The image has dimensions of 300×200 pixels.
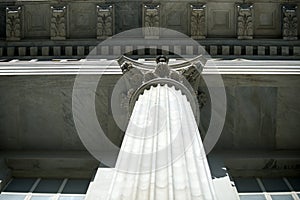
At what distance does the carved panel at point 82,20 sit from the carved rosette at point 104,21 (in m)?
0.36

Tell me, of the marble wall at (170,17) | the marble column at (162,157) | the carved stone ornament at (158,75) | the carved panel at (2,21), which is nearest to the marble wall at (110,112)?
the carved stone ornament at (158,75)

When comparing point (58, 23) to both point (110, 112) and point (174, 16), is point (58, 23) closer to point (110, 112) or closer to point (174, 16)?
point (174, 16)

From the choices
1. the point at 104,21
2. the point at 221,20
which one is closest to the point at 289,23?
the point at 221,20

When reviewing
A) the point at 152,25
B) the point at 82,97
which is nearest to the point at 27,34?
the point at 152,25

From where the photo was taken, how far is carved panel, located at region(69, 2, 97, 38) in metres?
19.1

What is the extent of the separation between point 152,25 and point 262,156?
7371 millimetres

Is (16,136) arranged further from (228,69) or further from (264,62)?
(264,62)

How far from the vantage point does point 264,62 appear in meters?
16.8

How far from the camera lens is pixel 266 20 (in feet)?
62.7

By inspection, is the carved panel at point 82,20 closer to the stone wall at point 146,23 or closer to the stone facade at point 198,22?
the stone wall at point 146,23

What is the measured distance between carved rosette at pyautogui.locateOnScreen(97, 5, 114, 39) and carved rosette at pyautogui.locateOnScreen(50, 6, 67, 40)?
4.56 ft

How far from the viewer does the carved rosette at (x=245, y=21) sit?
61.4 feet

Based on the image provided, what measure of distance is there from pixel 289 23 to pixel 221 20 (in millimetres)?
2666

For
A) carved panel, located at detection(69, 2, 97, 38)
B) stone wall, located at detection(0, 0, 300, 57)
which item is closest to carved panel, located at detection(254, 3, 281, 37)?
stone wall, located at detection(0, 0, 300, 57)
